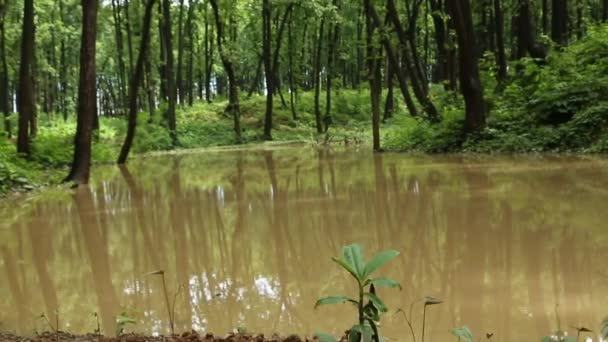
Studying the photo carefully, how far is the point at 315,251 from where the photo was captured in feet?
19.4

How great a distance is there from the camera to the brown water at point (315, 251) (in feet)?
13.1

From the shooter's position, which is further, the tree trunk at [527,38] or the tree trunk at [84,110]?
the tree trunk at [527,38]

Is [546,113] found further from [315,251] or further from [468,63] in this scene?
[315,251]

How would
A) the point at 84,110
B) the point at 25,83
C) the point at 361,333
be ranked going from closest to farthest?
1. the point at 361,333
2. the point at 84,110
3. the point at 25,83

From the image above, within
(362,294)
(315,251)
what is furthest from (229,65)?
(362,294)

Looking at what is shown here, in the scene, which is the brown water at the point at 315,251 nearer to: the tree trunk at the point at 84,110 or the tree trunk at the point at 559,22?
the tree trunk at the point at 84,110

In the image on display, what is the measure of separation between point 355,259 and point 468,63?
14554 mm

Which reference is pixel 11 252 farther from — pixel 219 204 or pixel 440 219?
pixel 440 219

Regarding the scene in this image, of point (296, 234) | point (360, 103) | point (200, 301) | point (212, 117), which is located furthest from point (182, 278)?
point (360, 103)

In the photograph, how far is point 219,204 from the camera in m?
9.95

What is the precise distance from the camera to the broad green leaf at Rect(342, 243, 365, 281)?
8.01 ft

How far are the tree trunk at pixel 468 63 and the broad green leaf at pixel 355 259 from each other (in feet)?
46.9

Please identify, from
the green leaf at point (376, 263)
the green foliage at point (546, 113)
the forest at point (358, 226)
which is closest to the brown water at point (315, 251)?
the forest at point (358, 226)

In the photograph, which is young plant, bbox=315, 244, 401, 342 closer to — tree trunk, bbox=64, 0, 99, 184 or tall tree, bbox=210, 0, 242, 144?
tree trunk, bbox=64, 0, 99, 184
